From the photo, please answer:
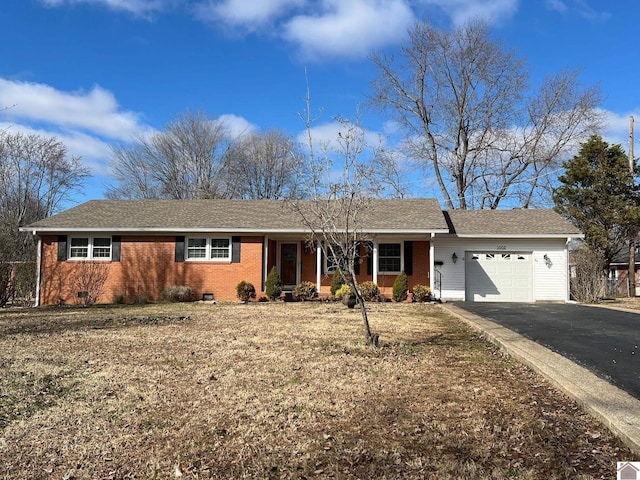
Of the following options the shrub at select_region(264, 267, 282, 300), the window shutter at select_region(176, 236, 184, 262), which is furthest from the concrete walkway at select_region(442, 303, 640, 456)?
the window shutter at select_region(176, 236, 184, 262)

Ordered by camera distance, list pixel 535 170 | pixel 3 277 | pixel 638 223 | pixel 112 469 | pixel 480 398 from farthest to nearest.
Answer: pixel 535 170, pixel 638 223, pixel 3 277, pixel 480 398, pixel 112 469

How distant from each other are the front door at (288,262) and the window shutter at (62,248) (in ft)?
26.0

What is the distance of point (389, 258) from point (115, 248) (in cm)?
1008

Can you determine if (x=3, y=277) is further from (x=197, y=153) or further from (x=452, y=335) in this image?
(x=197, y=153)

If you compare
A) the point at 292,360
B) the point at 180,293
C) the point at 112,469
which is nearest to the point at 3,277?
the point at 180,293

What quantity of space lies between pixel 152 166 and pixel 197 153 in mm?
3329

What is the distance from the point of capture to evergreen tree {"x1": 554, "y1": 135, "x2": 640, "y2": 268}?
2334 centimetres

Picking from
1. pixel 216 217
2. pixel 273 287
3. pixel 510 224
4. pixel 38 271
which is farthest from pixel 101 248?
pixel 510 224

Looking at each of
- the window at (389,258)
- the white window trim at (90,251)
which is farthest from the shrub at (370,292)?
the white window trim at (90,251)

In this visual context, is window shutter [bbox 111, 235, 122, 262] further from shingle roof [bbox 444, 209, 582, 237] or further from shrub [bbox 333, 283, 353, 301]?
shingle roof [bbox 444, 209, 582, 237]

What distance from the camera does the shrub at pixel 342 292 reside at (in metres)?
16.2

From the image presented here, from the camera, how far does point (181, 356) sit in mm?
6992

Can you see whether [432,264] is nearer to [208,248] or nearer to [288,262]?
[288,262]

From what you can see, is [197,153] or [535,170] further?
[197,153]
